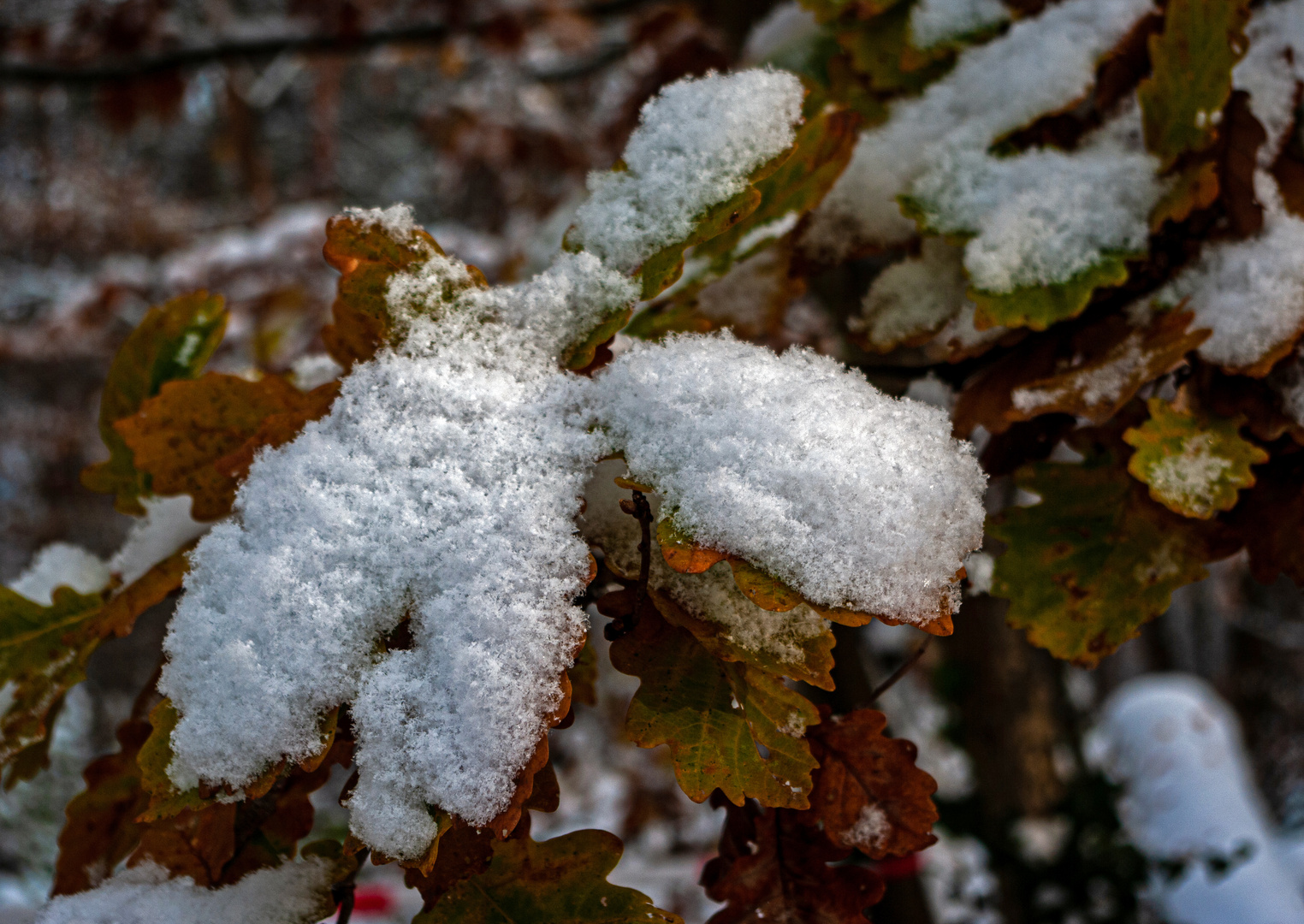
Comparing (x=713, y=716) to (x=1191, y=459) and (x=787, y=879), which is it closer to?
(x=787, y=879)

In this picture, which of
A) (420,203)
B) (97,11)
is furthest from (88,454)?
(97,11)

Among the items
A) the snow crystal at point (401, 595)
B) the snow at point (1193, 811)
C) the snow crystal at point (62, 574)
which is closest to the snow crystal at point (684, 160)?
the snow crystal at point (401, 595)

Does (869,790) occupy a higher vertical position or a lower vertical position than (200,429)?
lower

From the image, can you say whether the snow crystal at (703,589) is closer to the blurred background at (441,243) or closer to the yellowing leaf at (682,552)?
the yellowing leaf at (682,552)

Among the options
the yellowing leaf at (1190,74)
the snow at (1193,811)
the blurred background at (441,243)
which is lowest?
the snow at (1193,811)

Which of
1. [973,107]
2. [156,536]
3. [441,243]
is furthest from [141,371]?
[441,243]
